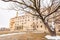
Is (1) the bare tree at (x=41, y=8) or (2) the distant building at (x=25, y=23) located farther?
(2) the distant building at (x=25, y=23)

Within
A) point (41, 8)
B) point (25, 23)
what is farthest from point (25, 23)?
point (41, 8)

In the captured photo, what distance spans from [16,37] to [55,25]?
1133 mm

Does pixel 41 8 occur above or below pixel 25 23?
above

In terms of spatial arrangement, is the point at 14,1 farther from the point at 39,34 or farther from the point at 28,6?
the point at 39,34

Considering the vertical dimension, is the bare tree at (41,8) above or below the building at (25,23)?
above

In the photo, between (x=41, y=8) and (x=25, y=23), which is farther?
(x=25, y=23)

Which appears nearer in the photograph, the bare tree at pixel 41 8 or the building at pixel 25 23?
the bare tree at pixel 41 8

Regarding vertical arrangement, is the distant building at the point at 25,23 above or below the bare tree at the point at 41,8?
below

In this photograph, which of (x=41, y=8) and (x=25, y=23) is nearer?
(x=41, y=8)

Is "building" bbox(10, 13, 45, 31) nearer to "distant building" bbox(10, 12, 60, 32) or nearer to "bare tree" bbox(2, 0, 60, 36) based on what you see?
"distant building" bbox(10, 12, 60, 32)

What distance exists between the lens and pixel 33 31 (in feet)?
15.7

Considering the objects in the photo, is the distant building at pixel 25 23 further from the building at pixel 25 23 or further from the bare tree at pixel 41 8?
the bare tree at pixel 41 8

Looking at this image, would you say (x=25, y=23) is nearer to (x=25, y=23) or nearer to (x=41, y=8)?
(x=25, y=23)

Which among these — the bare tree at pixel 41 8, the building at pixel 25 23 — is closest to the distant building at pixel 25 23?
the building at pixel 25 23
